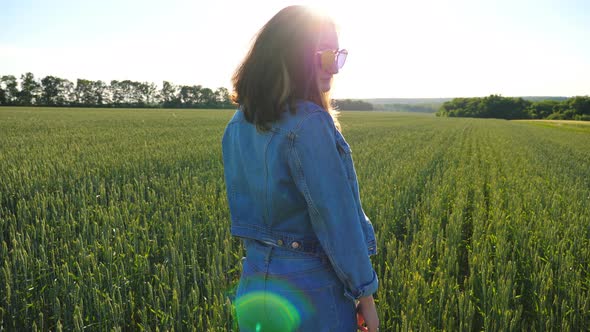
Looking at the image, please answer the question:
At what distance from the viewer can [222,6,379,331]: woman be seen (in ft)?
3.79

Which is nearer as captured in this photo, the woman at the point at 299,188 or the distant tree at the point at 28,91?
the woman at the point at 299,188

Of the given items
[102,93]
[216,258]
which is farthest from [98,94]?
[216,258]

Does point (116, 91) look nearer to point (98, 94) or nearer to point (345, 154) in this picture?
point (98, 94)

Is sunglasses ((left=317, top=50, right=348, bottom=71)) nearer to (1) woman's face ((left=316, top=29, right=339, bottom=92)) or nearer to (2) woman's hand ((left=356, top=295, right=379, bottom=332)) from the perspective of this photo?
(1) woman's face ((left=316, top=29, right=339, bottom=92))

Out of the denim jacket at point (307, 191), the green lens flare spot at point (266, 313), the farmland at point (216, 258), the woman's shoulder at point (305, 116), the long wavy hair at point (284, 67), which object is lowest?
the farmland at point (216, 258)

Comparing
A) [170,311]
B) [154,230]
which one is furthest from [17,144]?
[170,311]

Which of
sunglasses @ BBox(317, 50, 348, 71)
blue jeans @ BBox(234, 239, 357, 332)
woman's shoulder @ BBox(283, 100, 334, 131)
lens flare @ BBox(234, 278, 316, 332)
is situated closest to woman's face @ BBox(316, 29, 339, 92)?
sunglasses @ BBox(317, 50, 348, 71)

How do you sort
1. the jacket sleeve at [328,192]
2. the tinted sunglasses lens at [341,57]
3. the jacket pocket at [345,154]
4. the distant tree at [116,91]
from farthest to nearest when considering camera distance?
the distant tree at [116,91] < the tinted sunglasses lens at [341,57] < the jacket pocket at [345,154] < the jacket sleeve at [328,192]

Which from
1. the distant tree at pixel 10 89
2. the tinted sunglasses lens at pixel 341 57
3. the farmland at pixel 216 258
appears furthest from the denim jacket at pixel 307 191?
the distant tree at pixel 10 89

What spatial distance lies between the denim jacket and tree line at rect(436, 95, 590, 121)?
103917mm

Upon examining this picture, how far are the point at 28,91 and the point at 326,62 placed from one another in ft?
327

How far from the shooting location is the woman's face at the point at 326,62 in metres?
1.28

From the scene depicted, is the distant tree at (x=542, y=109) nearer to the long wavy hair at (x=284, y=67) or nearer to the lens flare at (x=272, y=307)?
the long wavy hair at (x=284, y=67)

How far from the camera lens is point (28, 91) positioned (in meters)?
81.4
